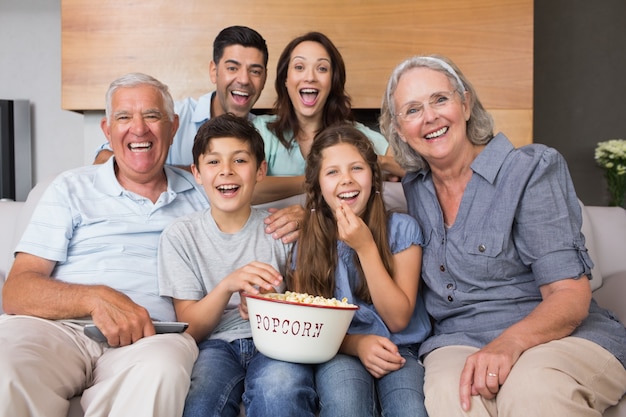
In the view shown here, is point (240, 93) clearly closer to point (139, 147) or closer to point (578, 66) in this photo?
point (139, 147)

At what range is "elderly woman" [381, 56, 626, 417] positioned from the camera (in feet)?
4.52

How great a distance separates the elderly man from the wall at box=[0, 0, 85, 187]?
7.62ft

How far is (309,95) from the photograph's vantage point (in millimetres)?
2486

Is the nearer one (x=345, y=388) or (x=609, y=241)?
(x=345, y=388)

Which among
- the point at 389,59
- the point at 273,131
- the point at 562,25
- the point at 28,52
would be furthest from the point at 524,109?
the point at 28,52

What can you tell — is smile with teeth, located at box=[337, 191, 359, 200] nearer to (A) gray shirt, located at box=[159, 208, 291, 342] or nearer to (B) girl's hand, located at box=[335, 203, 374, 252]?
(B) girl's hand, located at box=[335, 203, 374, 252]

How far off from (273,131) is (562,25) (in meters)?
2.45

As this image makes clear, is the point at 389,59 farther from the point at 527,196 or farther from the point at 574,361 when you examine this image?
the point at 574,361

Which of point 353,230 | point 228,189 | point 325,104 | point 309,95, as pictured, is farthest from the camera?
point 325,104

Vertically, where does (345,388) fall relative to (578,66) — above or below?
below

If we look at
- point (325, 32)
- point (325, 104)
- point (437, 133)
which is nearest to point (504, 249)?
point (437, 133)

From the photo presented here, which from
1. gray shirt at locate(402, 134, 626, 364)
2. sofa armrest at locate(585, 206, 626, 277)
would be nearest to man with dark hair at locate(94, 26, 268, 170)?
gray shirt at locate(402, 134, 626, 364)

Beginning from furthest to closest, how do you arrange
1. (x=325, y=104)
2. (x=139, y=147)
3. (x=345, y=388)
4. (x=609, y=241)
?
(x=325, y=104) → (x=609, y=241) → (x=139, y=147) → (x=345, y=388)

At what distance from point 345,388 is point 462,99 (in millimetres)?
799
